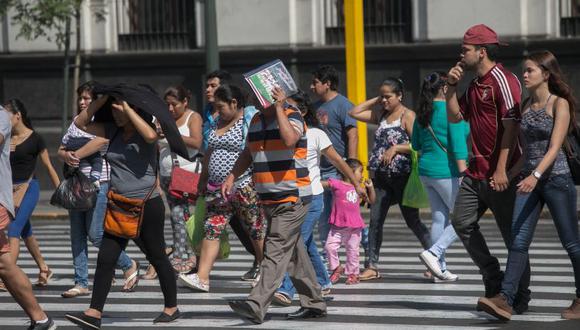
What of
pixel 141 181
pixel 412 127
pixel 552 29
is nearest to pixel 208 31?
pixel 552 29

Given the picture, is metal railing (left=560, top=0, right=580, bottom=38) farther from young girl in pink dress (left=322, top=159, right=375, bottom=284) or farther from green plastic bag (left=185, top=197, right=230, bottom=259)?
green plastic bag (left=185, top=197, right=230, bottom=259)

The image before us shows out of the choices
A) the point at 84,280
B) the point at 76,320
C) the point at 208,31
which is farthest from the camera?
the point at 208,31

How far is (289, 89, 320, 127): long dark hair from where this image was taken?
10.8m

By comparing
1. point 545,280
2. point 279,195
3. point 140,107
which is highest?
point 140,107

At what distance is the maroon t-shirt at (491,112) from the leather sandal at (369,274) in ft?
9.37

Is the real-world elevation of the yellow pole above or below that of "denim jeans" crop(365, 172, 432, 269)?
above

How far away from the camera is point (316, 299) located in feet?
32.5

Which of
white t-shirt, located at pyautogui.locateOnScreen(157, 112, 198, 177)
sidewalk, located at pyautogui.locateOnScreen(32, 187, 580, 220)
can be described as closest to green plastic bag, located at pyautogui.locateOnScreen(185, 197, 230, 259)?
white t-shirt, located at pyautogui.locateOnScreen(157, 112, 198, 177)

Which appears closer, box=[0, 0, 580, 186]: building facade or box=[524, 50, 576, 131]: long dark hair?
box=[524, 50, 576, 131]: long dark hair

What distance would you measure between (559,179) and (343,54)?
15.0 meters

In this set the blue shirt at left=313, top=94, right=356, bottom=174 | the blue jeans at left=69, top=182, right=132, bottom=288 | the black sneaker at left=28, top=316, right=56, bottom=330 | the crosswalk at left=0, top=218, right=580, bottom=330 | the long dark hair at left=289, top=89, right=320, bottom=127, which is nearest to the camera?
the black sneaker at left=28, top=316, right=56, bottom=330

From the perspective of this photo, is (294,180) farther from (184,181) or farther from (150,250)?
(184,181)

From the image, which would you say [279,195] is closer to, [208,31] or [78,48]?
[208,31]

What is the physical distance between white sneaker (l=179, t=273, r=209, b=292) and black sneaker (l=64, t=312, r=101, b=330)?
195 centimetres
